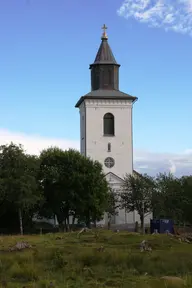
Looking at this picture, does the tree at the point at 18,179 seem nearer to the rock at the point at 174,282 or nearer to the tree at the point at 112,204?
the tree at the point at 112,204

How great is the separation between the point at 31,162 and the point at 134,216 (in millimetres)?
18290

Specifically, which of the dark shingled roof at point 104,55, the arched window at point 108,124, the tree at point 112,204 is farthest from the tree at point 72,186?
the dark shingled roof at point 104,55

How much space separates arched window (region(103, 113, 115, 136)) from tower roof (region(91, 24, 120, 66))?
6105mm

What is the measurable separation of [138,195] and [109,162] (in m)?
8.88

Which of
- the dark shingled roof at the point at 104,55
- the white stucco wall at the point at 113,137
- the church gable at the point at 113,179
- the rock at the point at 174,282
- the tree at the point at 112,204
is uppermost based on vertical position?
the dark shingled roof at the point at 104,55

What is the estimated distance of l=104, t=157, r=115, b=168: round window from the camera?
62.1 m

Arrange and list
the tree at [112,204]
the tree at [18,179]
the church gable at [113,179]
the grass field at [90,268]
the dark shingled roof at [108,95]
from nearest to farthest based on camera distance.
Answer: the grass field at [90,268]
the tree at [18,179]
the tree at [112,204]
the church gable at [113,179]
the dark shingled roof at [108,95]

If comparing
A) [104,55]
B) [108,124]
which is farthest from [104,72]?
[108,124]

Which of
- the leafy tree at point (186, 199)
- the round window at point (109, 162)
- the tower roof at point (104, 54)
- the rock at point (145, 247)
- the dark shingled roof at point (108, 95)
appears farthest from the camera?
the tower roof at point (104, 54)

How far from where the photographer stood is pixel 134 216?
198 ft

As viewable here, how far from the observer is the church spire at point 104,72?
62250 mm

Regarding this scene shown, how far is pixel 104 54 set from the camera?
209 ft

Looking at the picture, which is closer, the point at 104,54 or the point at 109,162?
the point at 109,162

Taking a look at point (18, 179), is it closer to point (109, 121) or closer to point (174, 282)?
point (109, 121)
